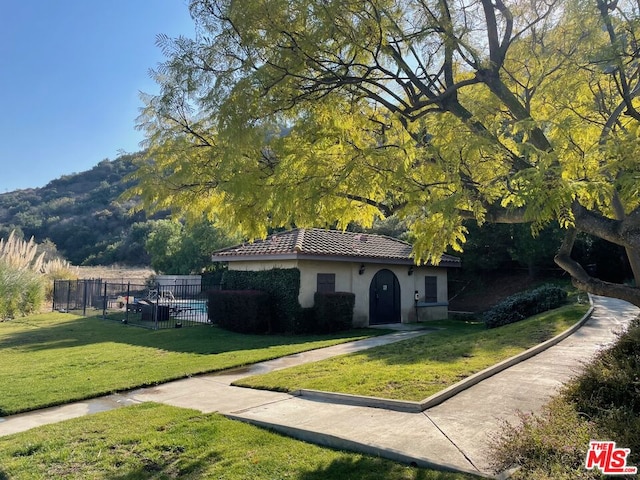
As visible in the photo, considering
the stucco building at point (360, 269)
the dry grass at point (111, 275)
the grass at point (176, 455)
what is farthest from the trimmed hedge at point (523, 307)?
the dry grass at point (111, 275)

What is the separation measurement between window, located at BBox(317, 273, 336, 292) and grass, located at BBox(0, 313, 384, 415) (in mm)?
1906

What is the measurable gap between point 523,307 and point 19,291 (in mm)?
19818

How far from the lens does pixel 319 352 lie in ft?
38.9

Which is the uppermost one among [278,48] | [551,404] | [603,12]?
[603,12]

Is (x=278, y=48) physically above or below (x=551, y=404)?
above

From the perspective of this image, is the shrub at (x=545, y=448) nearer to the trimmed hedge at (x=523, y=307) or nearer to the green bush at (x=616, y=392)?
the green bush at (x=616, y=392)

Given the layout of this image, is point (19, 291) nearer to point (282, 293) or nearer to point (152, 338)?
point (152, 338)

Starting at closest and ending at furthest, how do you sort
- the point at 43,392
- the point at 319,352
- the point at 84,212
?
the point at 43,392 < the point at 319,352 < the point at 84,212

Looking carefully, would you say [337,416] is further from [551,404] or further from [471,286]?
[471,286]

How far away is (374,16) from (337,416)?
5192mm

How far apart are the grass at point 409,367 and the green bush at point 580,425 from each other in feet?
5.98

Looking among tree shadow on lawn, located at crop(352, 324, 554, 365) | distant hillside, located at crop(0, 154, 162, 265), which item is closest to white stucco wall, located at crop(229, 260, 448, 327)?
tree shadow on lawn, located at crop(352, 324, 554, 365)

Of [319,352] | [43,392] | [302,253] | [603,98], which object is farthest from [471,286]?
[43,392]

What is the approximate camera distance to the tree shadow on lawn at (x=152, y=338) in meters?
13.0
